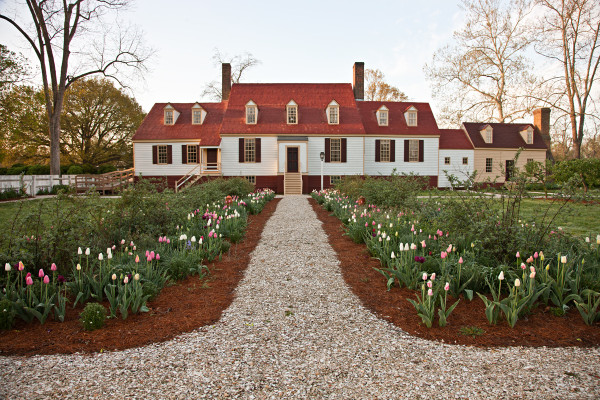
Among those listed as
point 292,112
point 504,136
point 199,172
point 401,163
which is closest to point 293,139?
point 292,112

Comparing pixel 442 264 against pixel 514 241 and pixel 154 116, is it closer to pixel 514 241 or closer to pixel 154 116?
pixel 514 241

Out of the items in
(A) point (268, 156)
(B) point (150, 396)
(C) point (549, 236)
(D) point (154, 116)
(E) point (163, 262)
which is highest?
(D) point (154, 116)

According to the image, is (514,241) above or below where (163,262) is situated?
above

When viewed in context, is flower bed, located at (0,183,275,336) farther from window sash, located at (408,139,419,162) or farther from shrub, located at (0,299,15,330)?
window sash, located at (408,139,419,162)

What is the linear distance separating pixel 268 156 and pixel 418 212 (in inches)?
682

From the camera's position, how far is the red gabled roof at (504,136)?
29547 mm

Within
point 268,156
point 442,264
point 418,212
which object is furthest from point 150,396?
point 268,156

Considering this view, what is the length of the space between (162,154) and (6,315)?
23.7m

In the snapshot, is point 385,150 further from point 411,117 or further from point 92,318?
point 92,318

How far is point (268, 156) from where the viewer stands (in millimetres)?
24266

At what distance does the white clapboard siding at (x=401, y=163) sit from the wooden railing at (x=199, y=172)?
1064cm

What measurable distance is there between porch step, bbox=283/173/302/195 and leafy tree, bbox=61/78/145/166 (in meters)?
23.4

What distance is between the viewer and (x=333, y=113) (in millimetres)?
25156

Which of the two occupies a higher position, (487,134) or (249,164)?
(487,134)
